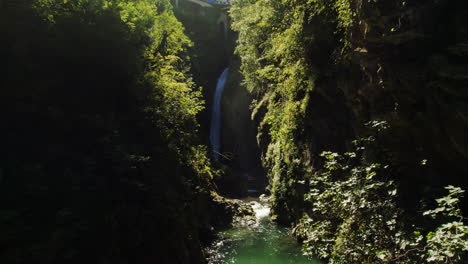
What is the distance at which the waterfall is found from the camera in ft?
101

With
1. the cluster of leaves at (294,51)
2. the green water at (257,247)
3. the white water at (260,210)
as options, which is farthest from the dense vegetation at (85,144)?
the white water at (260,210)

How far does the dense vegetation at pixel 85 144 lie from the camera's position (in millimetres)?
5344

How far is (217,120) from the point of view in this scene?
32.6 m

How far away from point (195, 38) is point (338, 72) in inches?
1206

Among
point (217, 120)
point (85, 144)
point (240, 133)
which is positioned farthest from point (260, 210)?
point (217, 120)

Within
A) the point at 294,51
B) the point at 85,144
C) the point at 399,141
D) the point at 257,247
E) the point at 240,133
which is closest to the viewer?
the point at 399,141

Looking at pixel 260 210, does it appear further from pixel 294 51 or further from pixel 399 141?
pixel 399 141

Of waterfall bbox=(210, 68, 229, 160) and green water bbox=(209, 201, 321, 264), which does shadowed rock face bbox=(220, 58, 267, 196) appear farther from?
green water bbox=(209, 201, 321, 264)

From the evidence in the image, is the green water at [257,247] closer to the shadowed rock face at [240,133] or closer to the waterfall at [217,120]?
the shadowed rock face at [240,133]

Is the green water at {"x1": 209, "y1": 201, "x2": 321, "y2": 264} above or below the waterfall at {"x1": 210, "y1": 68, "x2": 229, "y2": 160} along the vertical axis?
below

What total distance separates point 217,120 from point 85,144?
25655mm

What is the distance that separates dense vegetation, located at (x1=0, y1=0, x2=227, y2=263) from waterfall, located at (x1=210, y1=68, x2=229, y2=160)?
19624 millimetres

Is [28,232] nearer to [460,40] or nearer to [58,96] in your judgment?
[58,96]

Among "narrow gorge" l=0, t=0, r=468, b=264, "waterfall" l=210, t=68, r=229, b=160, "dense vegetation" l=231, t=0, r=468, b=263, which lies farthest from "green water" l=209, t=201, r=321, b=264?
"waterfall" l=210, t=68, r=229, b=160
